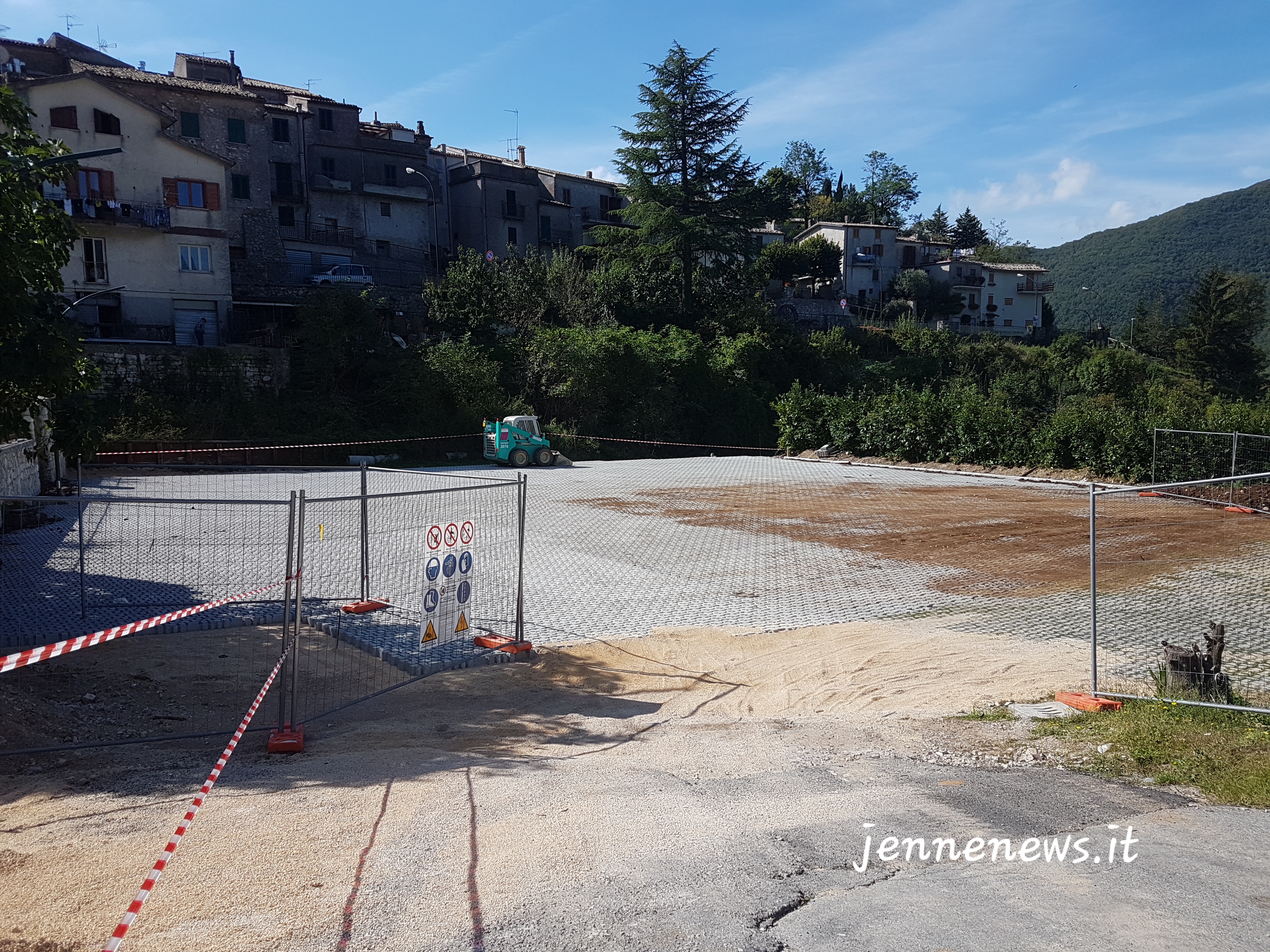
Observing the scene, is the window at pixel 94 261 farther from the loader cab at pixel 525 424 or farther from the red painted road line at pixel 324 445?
the loader cab at pixel 525 424

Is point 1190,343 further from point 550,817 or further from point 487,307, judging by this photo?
point 550,817

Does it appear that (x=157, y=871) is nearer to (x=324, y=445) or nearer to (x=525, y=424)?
(x=324, y=445)

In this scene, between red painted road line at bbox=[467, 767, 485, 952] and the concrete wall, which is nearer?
red painted road line at bbox=[467, 767, 485, 952]

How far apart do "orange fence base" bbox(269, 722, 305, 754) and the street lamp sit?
5170cm

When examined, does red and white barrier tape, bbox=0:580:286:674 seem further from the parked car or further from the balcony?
the balcony

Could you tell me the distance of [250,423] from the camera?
34.7 metres

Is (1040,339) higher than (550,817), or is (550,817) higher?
(1040,339)

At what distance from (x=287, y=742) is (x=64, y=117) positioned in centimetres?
4156

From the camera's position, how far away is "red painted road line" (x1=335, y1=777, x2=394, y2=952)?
12.4 ft

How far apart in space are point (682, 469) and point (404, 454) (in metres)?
11.6

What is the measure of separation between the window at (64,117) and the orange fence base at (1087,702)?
144 ft

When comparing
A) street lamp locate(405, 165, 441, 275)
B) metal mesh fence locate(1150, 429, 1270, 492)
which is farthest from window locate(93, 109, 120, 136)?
metal mesh fence locate(1150, 429, 1270, 492)

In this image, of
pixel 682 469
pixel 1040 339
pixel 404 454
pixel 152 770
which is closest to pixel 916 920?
pixel 152 770

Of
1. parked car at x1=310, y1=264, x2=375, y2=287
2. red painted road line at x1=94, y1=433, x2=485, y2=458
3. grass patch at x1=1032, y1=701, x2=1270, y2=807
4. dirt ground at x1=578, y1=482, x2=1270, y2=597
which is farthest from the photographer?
parked car at x1=310, y1=264, x2=375, y2=287
